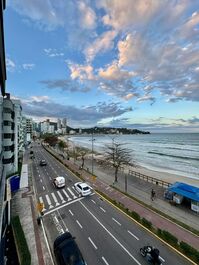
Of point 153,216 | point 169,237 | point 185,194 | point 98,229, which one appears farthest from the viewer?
point 185,194

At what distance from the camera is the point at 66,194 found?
27031 mm

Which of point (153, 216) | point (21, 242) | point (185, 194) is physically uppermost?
point (185, 194)

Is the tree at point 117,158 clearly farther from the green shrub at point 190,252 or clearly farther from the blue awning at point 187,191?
the green shrub at point 190,252

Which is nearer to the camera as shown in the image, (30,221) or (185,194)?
(30,221)

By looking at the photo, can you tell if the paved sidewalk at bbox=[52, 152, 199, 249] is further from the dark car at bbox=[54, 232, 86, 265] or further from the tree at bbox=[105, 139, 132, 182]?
the dark car at bbox=[54, 232, 86, 265]

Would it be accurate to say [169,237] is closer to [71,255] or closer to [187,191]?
[71,255]

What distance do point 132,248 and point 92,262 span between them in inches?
142

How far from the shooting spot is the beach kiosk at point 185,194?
21703mm

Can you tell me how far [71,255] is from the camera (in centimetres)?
1216

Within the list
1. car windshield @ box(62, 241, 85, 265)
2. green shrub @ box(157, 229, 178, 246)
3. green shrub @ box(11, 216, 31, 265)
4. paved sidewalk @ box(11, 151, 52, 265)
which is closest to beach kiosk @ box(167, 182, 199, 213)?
green shrub @ box(157, 229, 178, 246)

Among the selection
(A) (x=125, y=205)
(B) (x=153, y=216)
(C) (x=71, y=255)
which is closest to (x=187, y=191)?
(B) (x=153, y=216)

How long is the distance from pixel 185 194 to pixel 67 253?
17102 mm

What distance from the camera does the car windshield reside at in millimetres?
11703

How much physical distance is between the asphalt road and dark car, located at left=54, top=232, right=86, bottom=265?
5.58ft
